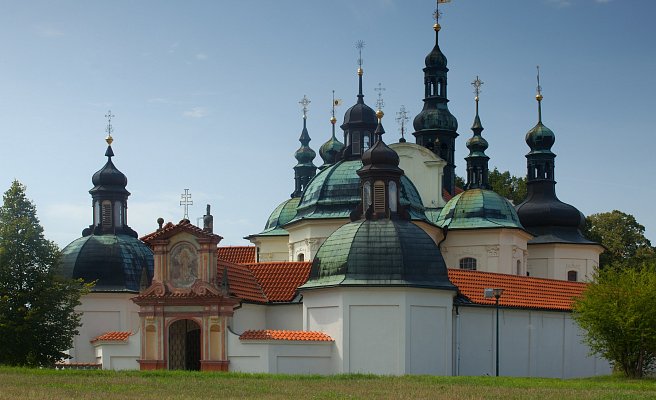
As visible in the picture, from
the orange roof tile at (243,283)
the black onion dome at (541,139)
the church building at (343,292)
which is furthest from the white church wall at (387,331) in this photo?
the black onion dome at (541,139)

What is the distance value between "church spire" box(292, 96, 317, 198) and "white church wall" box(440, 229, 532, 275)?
54.9ft

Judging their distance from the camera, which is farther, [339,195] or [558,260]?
[558,260]

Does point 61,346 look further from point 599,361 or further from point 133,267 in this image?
point 599,361

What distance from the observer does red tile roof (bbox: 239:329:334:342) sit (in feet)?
164

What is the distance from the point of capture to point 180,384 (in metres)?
39.9

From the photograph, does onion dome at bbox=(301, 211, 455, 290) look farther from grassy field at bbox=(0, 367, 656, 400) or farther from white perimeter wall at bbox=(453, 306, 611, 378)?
grassy field at bbox=(0, 367, 656, 400)

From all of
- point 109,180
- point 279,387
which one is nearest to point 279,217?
point 109,180

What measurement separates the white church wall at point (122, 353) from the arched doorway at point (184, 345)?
1352 millimetres

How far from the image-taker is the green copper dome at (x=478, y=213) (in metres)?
70.2

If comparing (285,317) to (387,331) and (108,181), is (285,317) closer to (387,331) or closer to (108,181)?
(387,331)

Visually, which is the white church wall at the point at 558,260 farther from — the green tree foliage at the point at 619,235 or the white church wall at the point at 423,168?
the green tree foliage at the point at 619,235

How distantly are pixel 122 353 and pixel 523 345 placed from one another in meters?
17.1

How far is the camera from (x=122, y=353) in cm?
5175

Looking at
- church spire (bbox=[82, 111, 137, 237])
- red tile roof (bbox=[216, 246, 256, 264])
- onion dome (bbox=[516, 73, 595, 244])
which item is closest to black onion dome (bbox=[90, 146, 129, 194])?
church spire (bbox=[82, 111, 137, 237])
